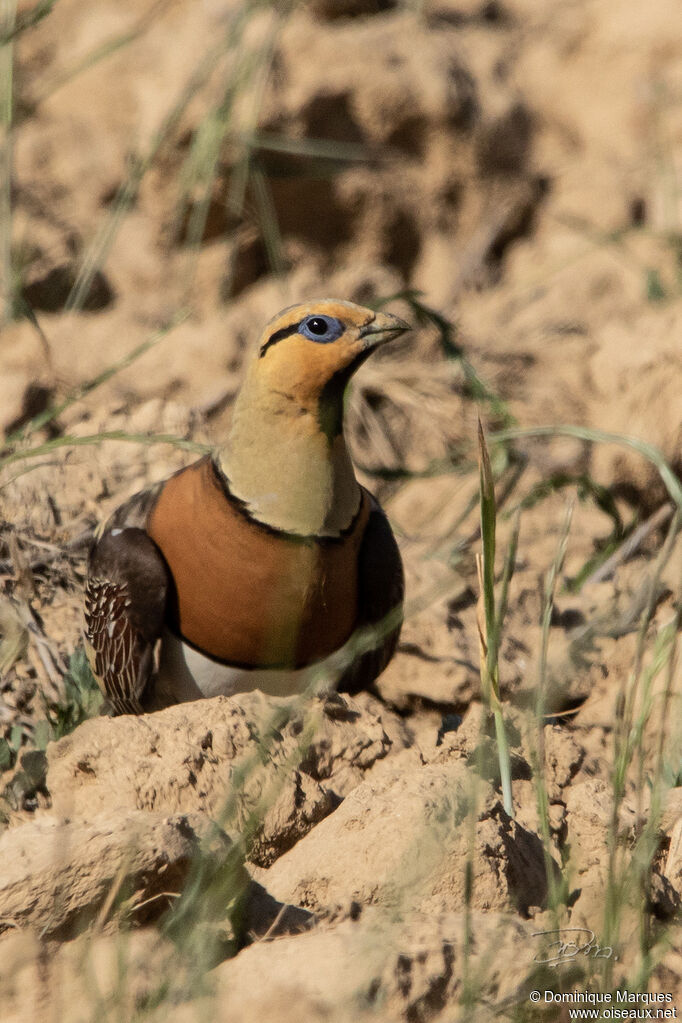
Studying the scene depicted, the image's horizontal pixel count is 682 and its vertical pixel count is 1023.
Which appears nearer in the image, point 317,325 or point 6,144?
point 317,325

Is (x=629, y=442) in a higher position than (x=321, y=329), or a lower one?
lower

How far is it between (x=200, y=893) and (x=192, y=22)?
220 inches

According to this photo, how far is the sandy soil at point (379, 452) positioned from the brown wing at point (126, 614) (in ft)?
0.73

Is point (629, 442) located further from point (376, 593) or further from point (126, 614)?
point (126, 614)

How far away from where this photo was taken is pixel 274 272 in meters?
6.78

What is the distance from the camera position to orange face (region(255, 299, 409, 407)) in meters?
3.92

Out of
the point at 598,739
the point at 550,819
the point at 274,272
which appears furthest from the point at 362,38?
the point at 550,819

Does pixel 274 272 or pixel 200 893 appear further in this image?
pixel 274 272

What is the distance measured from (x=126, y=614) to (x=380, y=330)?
1199 millimetres

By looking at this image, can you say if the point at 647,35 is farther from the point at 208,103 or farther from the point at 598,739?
the point at 598,739
